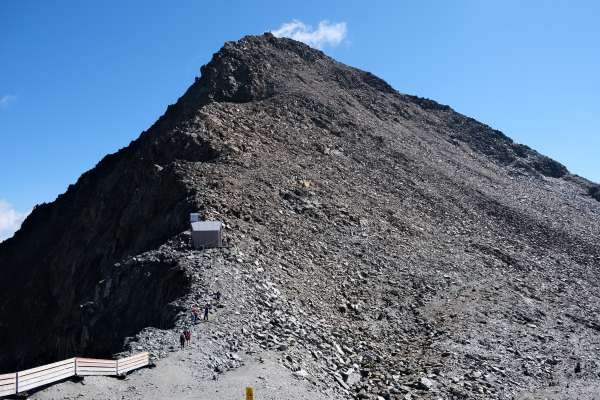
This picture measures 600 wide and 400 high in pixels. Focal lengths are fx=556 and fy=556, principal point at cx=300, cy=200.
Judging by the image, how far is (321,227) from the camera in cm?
3591

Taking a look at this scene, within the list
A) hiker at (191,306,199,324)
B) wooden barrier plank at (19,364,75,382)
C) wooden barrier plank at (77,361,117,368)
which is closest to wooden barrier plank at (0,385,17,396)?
wooden barrier plank at (19,364,75,382)

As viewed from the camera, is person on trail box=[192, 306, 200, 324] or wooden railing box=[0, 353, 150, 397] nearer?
wooden railing box=[0, 353, 150, 397]

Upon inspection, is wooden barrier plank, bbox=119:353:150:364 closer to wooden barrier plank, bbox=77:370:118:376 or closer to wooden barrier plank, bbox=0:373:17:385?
wooden barrier plank, bbox=77:370:118:376

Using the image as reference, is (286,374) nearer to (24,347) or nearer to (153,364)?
(153,364)

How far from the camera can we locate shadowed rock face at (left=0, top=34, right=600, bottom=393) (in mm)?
27766

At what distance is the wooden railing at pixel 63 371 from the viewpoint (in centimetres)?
1493

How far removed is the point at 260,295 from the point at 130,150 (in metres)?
47.1

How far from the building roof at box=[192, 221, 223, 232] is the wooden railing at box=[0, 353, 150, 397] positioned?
9536mm

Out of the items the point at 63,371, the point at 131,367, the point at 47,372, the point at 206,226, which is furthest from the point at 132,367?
the point at 206,226

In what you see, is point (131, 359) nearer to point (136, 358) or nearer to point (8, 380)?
point (136, 358)

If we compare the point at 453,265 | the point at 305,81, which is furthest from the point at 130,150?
the point at 453,265

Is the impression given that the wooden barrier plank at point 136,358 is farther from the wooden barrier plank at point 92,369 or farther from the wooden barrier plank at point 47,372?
the wooden barrier plank at point 47,372

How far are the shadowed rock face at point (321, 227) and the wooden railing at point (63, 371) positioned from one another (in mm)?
4602

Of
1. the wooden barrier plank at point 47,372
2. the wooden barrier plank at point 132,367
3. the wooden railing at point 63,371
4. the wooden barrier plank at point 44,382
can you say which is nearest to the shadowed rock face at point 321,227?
the wooden barrier plank at point 132,367
